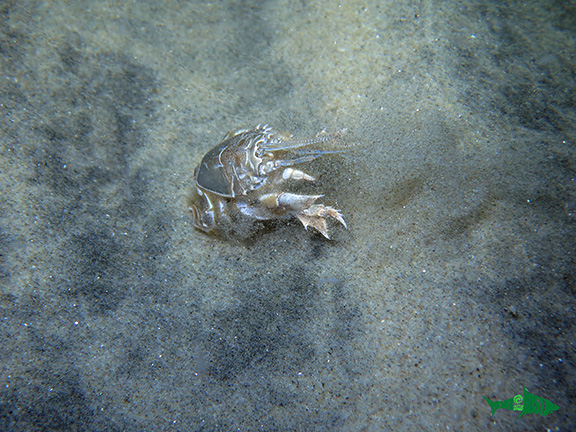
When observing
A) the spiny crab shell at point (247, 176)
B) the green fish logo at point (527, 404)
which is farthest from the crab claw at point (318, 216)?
the green fish logo at point (527, 404)

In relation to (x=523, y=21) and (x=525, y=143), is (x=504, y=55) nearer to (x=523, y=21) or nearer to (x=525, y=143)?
(x=523, y=21)

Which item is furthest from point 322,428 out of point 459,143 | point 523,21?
point 523,21

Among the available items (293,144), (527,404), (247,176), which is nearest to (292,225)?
(247,176)

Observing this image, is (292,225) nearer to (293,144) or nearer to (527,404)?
(293,144)

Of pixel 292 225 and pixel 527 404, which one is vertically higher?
pixel 292 225

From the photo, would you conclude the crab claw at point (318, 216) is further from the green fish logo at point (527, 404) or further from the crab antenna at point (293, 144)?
the green fish logo at point (527, 404)

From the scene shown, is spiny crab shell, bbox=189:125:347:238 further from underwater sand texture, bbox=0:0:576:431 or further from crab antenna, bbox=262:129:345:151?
underwater sand texture, bbox=0:0:576:431
